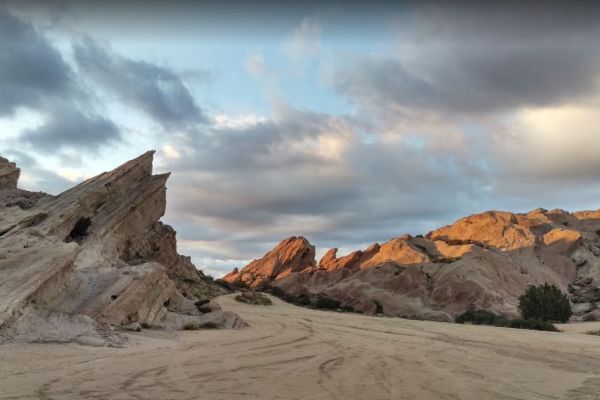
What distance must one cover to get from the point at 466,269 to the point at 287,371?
5128cm

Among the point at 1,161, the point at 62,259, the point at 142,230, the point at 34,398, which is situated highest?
the point at 1,161

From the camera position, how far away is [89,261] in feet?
80.2

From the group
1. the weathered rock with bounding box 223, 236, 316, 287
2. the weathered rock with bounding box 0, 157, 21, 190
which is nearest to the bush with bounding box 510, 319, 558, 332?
the weathered rock with bounding box 0, 157, 21, 190

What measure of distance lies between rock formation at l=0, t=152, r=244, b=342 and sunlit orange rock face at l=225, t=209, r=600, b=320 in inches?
1036

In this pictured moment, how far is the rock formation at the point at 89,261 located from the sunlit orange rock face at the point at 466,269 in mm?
26324

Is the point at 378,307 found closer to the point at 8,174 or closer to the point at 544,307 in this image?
the point at 544,307

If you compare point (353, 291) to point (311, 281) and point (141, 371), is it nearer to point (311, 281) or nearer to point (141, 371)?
point (311, 281)

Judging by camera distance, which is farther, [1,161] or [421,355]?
[1,161]

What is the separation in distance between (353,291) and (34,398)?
53645 millimetres

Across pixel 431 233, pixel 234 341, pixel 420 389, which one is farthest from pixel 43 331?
pixel 431 233

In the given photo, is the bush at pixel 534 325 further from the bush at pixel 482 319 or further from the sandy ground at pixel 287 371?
the sandy ground at pixel 287 371

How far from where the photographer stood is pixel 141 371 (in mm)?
9820

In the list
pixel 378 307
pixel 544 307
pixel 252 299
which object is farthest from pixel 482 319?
pixel 252 299

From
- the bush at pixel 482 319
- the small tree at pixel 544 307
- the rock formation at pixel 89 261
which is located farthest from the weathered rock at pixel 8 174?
the small tree at pixel 544 307
